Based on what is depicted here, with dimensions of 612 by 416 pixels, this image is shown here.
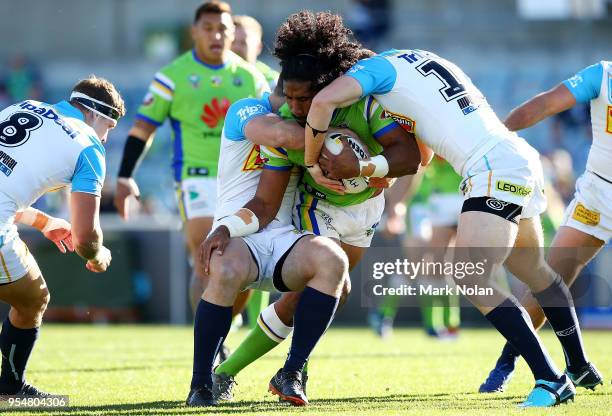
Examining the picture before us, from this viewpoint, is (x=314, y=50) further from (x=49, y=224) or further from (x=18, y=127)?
(x=49, y=224)

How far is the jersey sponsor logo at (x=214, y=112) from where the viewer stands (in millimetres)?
8984

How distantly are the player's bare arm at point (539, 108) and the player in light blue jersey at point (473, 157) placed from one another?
244mm

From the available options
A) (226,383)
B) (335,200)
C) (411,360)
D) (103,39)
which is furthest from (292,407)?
(103,39)

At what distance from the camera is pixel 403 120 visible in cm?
592

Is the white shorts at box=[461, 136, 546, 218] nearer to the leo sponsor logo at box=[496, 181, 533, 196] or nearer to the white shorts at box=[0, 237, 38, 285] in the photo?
the leo sponsor logo at box=[496, 181, 533, 196]

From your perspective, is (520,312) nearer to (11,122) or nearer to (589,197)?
(589,197)

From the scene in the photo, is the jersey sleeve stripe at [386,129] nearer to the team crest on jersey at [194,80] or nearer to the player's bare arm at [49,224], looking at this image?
the player's bare arm at [49,224]

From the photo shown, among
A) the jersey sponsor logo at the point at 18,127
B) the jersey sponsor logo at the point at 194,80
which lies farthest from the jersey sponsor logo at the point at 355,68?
the jersey sponsor logo at the point at 194,80

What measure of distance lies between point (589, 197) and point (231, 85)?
3377 millimetres

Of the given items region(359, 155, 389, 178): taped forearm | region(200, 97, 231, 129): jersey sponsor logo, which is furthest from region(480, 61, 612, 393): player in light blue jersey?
region(200, 97, 231, 129): jersey sponsor logo

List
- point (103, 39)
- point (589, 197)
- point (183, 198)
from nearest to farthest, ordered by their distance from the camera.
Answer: point (589, 197)
point (183, 198)
point (103, 39)

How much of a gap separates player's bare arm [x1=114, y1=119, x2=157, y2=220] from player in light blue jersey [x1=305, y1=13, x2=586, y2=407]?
3163mm

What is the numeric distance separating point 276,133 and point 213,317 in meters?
1.04

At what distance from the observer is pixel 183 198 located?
29.1 ft
